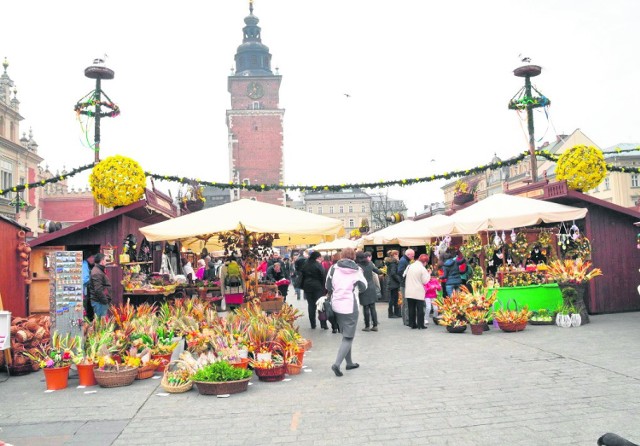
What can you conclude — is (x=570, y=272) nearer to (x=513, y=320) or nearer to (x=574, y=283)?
(x=574, y=283)

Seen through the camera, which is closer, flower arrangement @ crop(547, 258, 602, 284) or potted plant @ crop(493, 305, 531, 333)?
potted plant @ crop(493, 305, 531, 333)

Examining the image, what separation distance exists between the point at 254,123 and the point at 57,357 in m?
61.9

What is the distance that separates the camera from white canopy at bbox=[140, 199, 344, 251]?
9.78 m

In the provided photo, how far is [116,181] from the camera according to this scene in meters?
12.6

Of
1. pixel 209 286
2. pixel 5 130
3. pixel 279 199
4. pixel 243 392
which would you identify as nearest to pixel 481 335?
pixel 243 392

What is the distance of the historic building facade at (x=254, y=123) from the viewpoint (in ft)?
220

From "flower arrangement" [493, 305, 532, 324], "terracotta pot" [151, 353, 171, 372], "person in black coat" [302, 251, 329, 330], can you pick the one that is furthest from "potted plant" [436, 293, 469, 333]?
"terracotta pot" [151, 353, 171, 372]

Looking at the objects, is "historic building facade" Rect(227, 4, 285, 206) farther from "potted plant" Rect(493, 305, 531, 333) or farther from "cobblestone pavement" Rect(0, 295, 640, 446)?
"cobblestone pavement" Rect(0, 295, 640, 446)

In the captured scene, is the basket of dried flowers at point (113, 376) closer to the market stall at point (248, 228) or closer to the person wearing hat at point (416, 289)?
the market stall at point (248, 228)

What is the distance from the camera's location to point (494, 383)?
22.2 feet

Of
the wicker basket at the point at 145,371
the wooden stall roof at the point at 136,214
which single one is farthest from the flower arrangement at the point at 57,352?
the wooden stall roof at the point at 136,214

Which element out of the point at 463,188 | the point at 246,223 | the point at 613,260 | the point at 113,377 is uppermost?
the point at 463,188

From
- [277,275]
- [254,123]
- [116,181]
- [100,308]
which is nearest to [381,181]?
[277,275]

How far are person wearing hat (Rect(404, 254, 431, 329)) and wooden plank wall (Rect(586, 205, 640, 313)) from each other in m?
4.33
